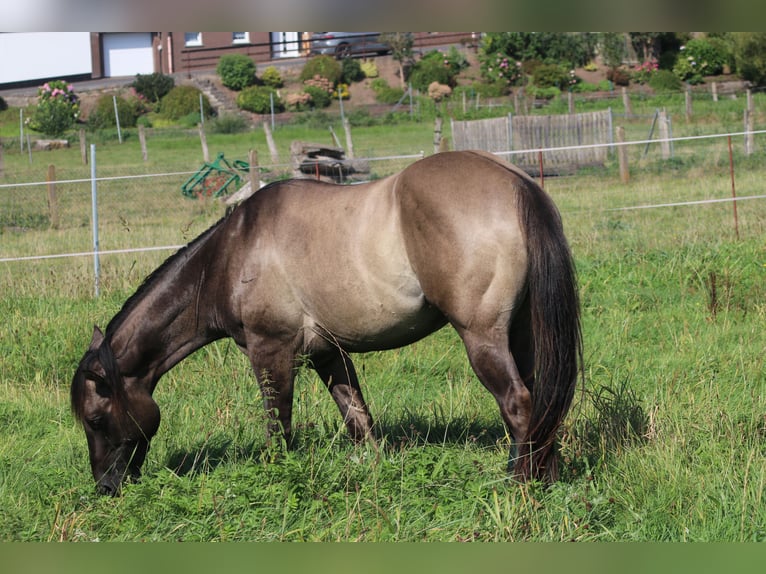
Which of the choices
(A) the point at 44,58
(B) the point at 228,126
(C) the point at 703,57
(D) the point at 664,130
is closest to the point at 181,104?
(B) the point at 228,126

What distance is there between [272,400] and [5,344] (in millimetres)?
3720

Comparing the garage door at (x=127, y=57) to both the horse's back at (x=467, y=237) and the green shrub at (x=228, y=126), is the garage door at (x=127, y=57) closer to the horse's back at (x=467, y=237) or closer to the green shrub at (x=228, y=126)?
the green shrub at (x=228, y=126)

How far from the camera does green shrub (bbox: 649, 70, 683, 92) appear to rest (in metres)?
34.9

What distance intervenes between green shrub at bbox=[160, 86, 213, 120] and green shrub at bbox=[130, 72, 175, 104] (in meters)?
1.35

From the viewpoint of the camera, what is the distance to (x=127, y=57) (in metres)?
45.8

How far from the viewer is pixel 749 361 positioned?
5750 millimetres

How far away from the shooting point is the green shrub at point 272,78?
4047 cm

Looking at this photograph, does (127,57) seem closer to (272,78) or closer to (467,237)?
(272,78)

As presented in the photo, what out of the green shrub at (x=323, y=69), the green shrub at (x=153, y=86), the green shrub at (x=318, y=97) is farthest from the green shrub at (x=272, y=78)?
the green shrub at (x=153, y=86)

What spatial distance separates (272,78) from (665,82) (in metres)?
18.7

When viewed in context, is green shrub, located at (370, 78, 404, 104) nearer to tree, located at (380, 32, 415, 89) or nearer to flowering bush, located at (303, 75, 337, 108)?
tree, located at (380, 32, 415, 89)

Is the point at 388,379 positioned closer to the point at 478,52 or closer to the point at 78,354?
the point at 78,354

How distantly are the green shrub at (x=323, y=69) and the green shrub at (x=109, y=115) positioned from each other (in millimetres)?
8702

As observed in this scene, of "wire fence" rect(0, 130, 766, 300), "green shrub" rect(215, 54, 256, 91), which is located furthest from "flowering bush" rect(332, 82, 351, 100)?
Result: "wire fence" rect(0, 130, 766, 300)
